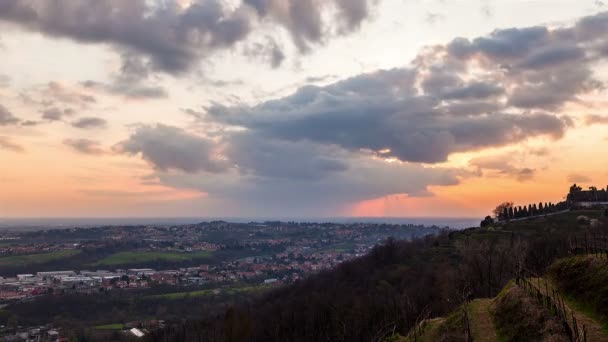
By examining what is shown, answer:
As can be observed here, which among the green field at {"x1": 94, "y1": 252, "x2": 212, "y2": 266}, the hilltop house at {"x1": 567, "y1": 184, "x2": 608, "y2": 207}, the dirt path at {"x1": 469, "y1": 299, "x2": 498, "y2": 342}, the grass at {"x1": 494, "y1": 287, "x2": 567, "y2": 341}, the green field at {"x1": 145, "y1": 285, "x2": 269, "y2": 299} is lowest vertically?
the green field at {"x1": 145, "y1": 285, "x2": 269, "y2": 299}

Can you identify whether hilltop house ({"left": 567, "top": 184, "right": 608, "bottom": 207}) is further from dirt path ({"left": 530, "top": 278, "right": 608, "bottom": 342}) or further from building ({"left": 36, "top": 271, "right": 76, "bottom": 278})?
building ({"left": 36, "top": 271, "right": 76, "bottom": 278})

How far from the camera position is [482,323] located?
853 inches

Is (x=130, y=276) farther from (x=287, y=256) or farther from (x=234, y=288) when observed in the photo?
(x=287, y=256)

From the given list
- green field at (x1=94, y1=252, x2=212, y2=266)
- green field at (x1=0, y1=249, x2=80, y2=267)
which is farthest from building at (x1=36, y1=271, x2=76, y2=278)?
green field at (x1=94, y1=252, x2=212, y2=266)

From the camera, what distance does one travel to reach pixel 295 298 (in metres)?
73.3

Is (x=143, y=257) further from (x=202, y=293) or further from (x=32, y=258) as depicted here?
(x=202, y=293)

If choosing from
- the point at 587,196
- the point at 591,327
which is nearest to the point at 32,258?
the point at 591,327

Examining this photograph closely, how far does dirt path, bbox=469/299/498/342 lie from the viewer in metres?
19.5

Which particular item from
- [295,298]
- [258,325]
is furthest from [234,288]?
[258,325]

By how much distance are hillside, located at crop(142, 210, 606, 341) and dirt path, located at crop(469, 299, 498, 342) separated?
518cm

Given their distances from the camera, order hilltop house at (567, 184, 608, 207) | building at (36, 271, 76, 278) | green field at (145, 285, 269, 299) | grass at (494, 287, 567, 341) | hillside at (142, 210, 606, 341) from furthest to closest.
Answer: building at (36, 271, 76, 278), hilltop house at (567, 184, 608, 207), green field at (145, 285, 269, 299), hillside at (142, 210, 606, 341), grass at (494, 287, 567, 341)

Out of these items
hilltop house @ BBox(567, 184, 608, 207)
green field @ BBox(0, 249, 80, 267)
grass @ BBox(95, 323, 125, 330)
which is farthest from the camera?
green field @ BBox(0, 249, 80, 267)

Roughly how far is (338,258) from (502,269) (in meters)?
128

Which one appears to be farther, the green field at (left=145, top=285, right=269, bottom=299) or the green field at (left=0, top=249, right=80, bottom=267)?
the green field at (left=0, top=249, right=80, bottom=267)
